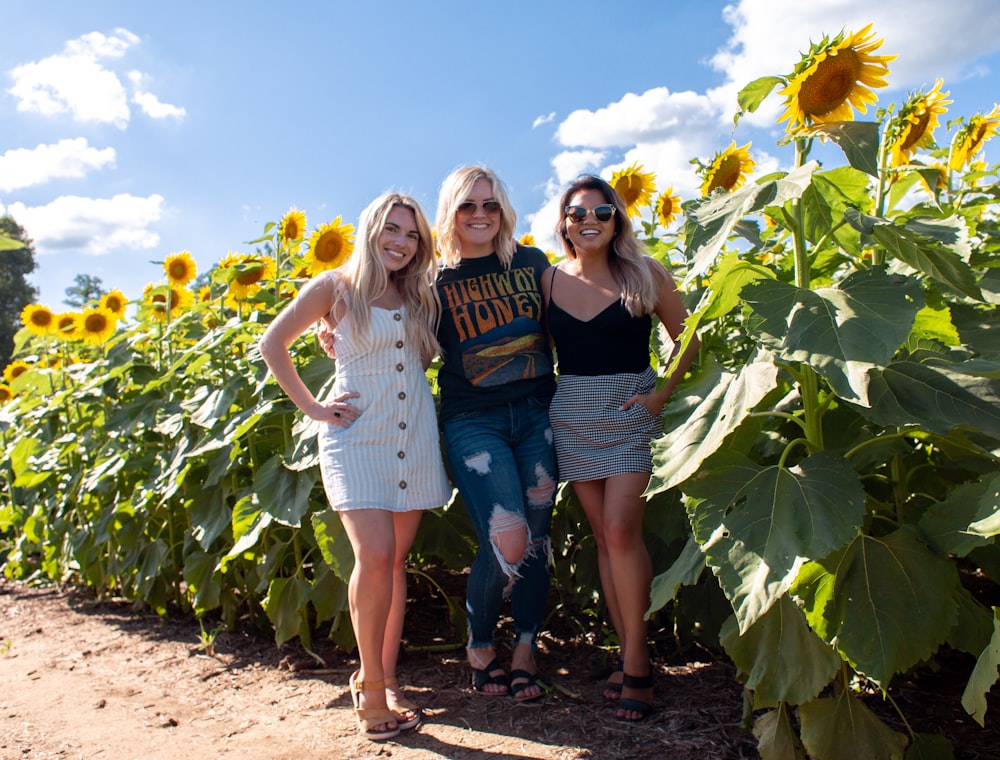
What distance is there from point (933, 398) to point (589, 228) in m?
1.36

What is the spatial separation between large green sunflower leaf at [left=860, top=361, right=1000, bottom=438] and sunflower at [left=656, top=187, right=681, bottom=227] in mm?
2477

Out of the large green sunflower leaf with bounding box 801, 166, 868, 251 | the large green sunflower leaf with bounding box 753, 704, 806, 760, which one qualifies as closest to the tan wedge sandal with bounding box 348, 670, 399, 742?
the large green sunflower leaf with bounding box 753, 704, 806, 760

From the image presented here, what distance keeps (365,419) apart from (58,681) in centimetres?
202

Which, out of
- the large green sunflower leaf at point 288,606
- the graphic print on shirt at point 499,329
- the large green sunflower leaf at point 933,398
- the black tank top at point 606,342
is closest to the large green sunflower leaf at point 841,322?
the large green sunflower leaf at point 933,398

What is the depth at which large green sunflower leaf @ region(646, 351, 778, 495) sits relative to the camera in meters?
1.97

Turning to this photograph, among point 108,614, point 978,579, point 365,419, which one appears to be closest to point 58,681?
point 108,614

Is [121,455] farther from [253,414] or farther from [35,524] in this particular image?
[35,524]

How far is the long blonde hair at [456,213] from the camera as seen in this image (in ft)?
10.3

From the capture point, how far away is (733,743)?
2578mm

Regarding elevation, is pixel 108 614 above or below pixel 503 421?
below

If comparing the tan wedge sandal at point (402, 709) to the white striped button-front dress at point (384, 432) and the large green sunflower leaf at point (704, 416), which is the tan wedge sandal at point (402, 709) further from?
the large green sunflower leaf at point (704, 416)

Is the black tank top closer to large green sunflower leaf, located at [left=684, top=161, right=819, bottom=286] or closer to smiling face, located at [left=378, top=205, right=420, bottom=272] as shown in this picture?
smiling face, located at [left=378, top=205, right=420, bottom=272]

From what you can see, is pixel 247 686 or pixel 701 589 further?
pixel 247 686

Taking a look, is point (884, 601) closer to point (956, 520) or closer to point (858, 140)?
point (956, 520)
